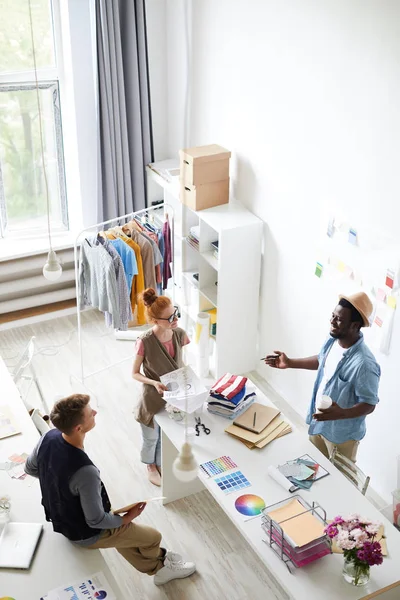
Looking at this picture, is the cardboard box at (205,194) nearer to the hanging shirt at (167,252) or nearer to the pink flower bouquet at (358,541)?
the hanging shirt at (167,252)

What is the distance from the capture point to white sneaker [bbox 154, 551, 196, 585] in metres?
3.83

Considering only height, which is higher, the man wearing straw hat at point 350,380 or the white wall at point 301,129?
the white wall at point 301,129

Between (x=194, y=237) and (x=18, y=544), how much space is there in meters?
2.93

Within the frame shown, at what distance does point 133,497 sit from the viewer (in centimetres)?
444

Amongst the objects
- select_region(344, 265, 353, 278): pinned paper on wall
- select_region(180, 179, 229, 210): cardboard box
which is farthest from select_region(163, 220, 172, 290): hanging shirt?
select_region(344, 265, 353, 278): pinned paper on wall

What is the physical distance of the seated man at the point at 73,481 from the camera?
10.1 ft

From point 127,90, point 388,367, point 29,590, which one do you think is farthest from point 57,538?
point 127,90

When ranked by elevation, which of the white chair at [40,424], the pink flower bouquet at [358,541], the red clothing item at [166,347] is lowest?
the white chair at [40,424]

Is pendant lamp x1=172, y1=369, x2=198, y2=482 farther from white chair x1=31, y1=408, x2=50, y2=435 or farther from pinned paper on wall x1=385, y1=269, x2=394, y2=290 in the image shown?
pinned paper on wall x1=385, y1=269, x2=394, y2=290

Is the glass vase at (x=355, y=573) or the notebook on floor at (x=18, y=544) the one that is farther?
the notebook on floor at (x=18, y=544)

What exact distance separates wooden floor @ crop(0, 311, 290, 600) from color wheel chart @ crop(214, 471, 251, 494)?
0.79m

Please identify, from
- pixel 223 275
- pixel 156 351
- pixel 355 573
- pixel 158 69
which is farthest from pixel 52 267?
pixel 158 69

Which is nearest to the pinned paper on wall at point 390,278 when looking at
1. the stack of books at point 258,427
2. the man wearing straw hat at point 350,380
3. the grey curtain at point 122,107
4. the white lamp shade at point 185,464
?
the man wearing straw hat at point 350,380

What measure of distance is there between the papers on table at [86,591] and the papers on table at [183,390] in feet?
3.44
